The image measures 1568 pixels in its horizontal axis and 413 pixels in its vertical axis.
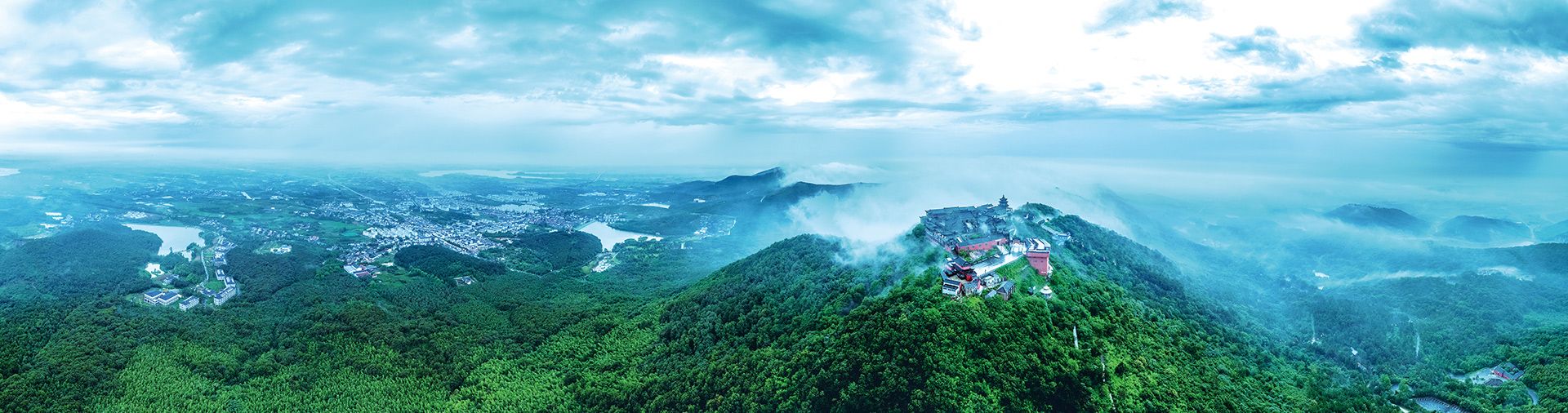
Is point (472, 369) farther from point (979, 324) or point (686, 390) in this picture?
point (979, 324)

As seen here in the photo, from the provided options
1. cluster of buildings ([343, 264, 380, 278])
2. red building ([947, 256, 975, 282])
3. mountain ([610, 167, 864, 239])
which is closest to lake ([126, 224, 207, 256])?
cluster of buildings ([343, 264, 380, 278])

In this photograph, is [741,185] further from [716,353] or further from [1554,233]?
[1554,233]

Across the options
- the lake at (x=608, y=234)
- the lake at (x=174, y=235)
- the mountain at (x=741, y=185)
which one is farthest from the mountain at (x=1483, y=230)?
the lake at (x=174, y=235)

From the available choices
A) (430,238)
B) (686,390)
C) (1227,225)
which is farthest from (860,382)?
(1227,225)

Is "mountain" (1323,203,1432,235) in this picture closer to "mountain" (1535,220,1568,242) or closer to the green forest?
"mountain" (1535,220,1568,242)

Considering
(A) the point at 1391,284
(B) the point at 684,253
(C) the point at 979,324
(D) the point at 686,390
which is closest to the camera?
(C) the point at 979,324

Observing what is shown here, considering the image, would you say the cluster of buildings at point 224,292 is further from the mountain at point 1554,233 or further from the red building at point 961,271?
the mountain at point 1554,233
